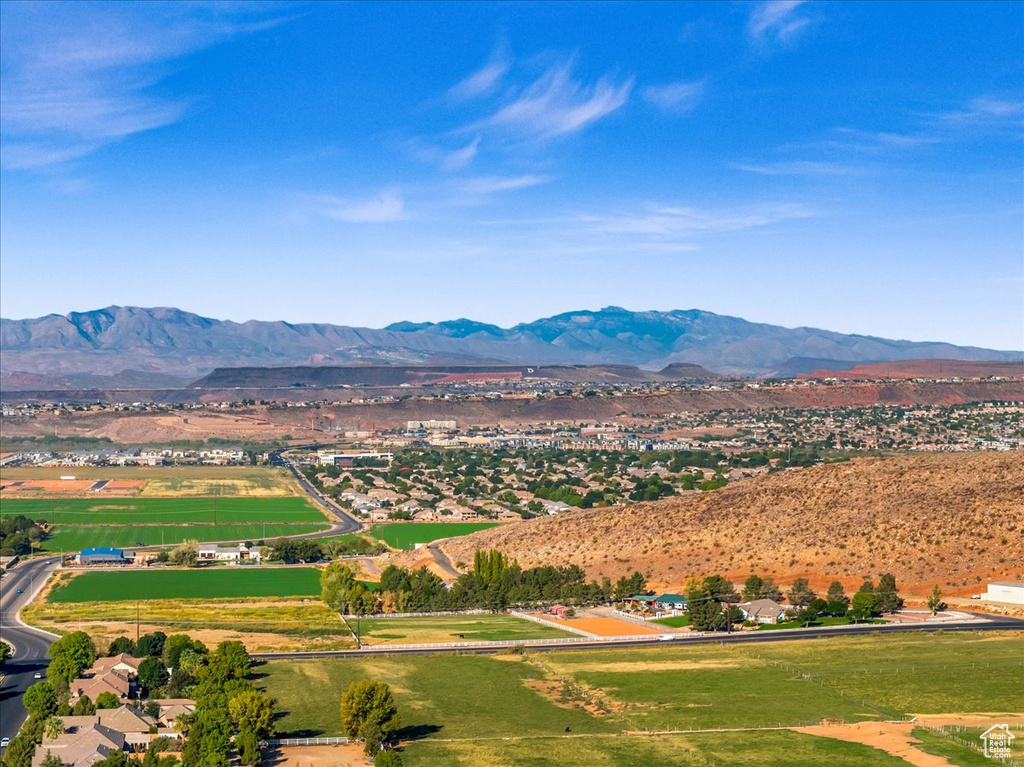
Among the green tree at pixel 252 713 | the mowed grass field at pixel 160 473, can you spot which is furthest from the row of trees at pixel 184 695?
the mowed grass field at pixel 160 473

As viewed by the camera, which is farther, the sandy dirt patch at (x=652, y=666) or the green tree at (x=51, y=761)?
the sandy dirt patch at (x=652, y=666)

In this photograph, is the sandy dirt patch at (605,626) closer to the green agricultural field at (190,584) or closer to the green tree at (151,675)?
the green agricultural field at (190,584)

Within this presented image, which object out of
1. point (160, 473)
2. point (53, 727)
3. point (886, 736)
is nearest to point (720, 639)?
point (886, 736)

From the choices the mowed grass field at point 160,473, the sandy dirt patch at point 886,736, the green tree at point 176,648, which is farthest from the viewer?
the mowed grass field at point 160,473

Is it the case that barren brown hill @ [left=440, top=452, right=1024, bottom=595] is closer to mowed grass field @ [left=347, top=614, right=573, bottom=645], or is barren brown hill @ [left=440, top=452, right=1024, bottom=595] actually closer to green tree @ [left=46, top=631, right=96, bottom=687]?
mowed grass field @ [left=347, top=614, right=573, bottom=645]

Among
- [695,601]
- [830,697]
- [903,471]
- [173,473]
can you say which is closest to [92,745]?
[830,697]

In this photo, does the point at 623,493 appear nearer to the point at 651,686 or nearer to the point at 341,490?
the point at 341,490
